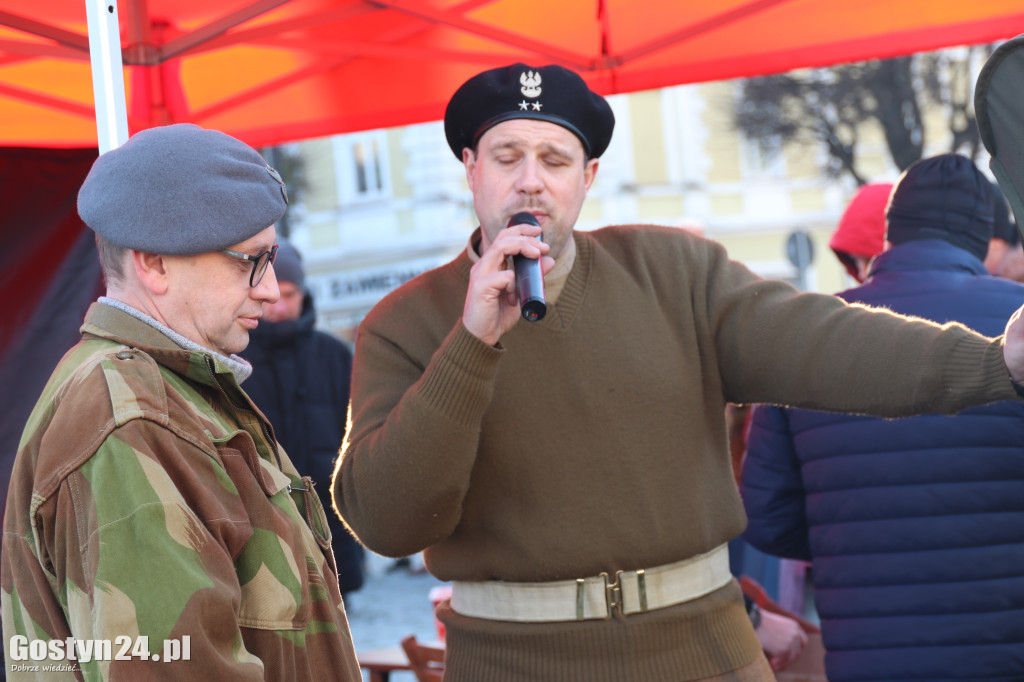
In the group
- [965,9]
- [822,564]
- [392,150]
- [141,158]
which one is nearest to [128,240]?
[141,158]

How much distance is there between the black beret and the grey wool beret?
0.81 m

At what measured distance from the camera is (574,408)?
2391 mm

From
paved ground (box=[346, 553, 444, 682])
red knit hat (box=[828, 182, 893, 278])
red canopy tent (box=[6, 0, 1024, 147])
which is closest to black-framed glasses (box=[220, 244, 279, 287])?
red canopy tent (box=[6, 0, 1024, 147])

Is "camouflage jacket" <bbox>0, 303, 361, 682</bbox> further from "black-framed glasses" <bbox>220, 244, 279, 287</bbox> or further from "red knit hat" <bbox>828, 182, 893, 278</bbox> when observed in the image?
"red knit hat" <bbox>828, 182, 893, 278</bbox>

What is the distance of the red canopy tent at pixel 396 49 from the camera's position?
358 centimetres

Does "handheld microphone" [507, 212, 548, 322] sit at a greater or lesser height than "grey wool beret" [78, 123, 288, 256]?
lesser

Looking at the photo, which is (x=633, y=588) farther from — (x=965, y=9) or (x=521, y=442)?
(x=965, y=9)

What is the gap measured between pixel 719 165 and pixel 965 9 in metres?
22.0

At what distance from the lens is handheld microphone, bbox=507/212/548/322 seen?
2.06 metres

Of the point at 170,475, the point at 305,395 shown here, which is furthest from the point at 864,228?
the point at 170,475

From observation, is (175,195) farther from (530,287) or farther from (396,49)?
(396,49)

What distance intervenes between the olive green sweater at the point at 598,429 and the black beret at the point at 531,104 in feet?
0.99

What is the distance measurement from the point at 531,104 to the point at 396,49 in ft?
4.91

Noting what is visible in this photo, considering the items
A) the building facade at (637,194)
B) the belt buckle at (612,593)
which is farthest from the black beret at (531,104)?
the building facade at (637,194)
